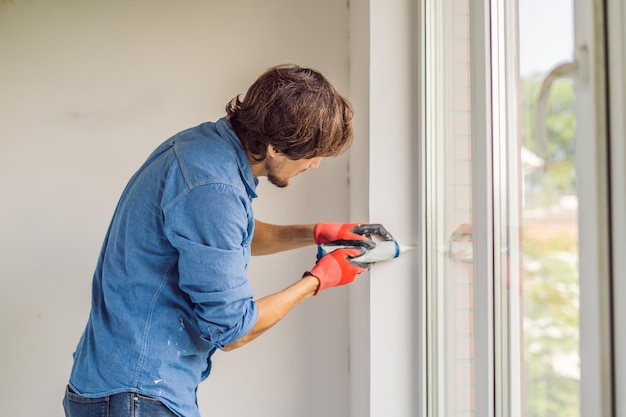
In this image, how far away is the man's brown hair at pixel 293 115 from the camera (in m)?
1.25

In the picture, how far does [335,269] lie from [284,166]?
0.30 metres

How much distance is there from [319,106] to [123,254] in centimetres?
54

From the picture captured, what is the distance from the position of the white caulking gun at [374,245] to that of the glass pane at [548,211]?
2.09 feet

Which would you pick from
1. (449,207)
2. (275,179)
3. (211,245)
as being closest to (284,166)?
(275,179)

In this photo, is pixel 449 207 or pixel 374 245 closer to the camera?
pixel 449 207

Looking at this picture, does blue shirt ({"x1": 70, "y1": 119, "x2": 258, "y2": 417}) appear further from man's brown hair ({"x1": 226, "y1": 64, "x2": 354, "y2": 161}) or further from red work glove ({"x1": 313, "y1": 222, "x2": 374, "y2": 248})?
red work glove ({"x1": 313, "y1": 222, "x2": 374, "y2": 248})

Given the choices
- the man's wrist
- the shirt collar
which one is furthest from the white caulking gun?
the shirt collar

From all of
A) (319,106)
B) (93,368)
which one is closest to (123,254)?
(93,368)

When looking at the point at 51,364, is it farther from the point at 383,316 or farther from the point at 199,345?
the point at 383,316

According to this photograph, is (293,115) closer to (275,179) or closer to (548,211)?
(275,179)

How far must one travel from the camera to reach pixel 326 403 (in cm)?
206

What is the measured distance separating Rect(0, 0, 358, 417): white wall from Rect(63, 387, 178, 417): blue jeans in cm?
75

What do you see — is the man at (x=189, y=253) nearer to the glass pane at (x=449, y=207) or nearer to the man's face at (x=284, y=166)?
the man's face at (x=284, y=166)

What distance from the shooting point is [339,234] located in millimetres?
1667
